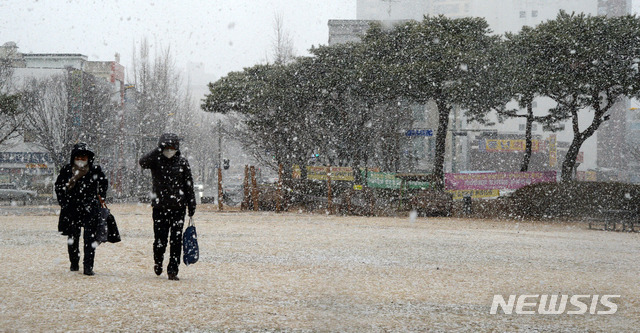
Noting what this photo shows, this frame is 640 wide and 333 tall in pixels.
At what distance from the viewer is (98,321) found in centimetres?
470

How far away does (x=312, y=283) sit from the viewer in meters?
6.94

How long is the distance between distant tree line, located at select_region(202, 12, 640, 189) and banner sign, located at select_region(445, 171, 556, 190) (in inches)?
23.3

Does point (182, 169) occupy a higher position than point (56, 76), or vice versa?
point (56, 76)

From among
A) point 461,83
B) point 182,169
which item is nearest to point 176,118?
point 461,83

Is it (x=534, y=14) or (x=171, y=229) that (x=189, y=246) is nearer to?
(x=171, y=229)

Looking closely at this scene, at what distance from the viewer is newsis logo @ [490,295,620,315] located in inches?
224

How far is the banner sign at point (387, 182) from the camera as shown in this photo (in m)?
22.8

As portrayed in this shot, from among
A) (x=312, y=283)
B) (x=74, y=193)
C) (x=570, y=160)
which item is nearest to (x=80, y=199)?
(x=74, y=193)

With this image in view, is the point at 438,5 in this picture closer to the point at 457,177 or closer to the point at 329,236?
the point at 457,177

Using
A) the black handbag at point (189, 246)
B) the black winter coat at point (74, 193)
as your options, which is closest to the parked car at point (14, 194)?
the black winter coat at point (74, 193)

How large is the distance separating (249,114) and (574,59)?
17019mm

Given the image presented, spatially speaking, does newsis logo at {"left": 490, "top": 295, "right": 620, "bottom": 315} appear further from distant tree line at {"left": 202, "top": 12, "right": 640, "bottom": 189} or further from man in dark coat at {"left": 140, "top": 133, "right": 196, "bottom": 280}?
distant tree line at {"left": 202, "top": 12, "right": 640, "bottom": 189}

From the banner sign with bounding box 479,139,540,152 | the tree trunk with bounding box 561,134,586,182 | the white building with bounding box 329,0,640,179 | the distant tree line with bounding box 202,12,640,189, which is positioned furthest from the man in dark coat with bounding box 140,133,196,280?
the white building with bounding box 329,0,640,179

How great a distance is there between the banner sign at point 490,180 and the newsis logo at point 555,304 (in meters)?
Result: 16.2
